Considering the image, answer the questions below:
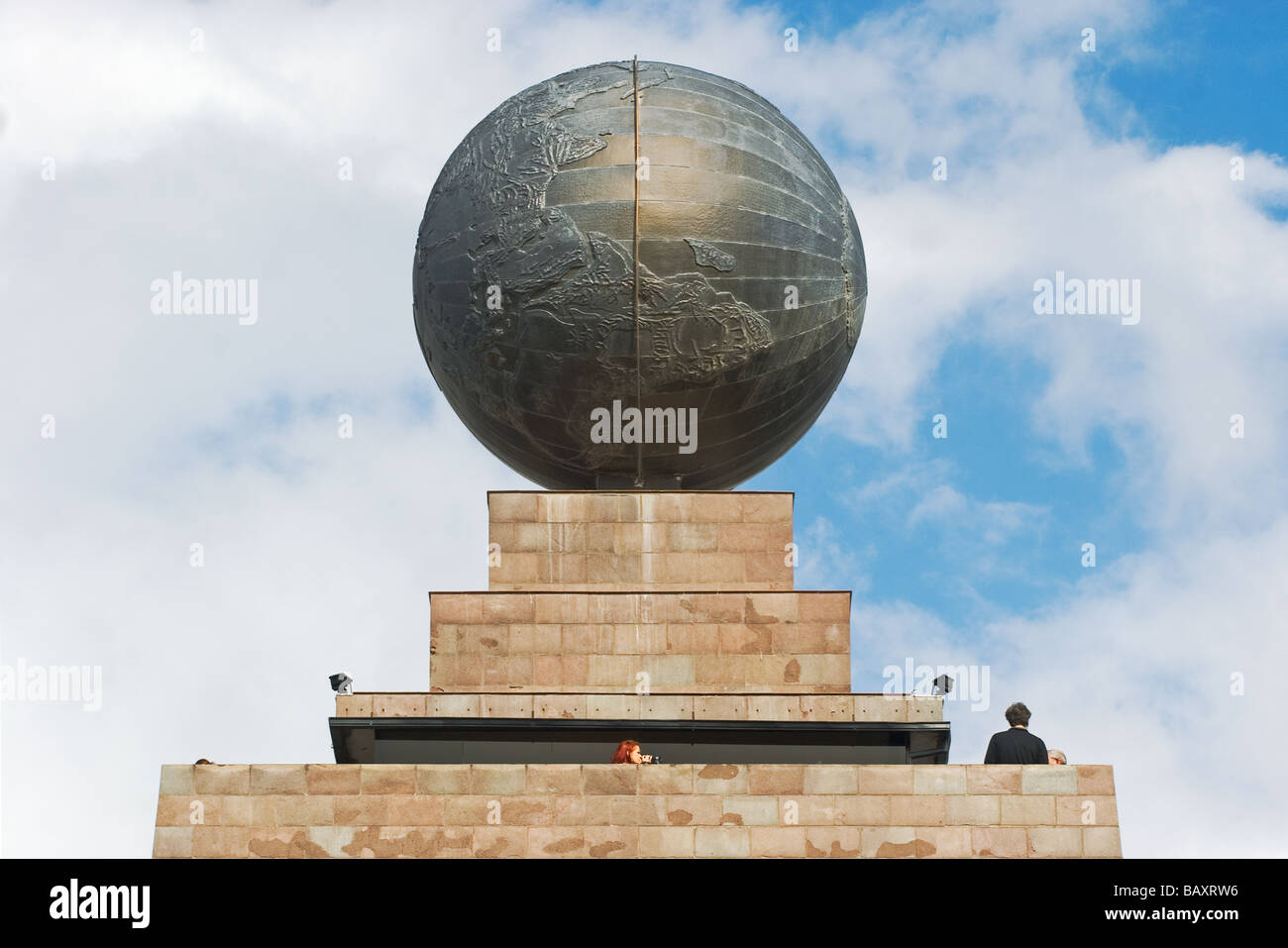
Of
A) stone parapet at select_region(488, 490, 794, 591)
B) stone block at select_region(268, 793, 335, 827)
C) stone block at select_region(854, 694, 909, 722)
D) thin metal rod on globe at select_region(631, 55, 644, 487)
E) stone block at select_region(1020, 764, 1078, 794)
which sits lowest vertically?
stone block at select_region(268, 793, 335, 827)

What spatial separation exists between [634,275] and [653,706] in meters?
4.26

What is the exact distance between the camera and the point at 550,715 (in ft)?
70.4

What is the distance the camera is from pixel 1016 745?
65.7ft

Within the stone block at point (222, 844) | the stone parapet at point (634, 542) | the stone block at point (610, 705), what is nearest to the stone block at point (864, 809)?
the stone block at point (610, 705)

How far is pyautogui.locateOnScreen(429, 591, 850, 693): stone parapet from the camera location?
876 inches

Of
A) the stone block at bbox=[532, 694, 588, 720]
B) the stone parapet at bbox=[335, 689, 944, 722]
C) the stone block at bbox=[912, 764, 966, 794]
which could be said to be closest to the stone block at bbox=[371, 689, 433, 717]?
the stone parapet at bbox=[335, 689, 944, 722]

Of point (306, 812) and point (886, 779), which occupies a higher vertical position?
point (886, 779)

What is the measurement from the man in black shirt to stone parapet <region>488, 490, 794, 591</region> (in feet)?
12.3

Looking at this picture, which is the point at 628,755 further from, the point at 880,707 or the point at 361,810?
the point at 880,707

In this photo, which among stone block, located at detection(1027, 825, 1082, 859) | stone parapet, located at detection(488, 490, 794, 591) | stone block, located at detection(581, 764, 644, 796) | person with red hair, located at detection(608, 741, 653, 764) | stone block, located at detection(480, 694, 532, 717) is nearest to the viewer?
stone block, located at detection(581, 764, 644, 796)

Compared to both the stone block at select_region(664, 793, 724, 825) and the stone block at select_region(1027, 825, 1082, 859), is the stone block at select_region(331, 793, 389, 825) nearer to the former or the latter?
the stone block at select_region(664, 793, 724, 825)

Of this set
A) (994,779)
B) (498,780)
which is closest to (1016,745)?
(994,779)
